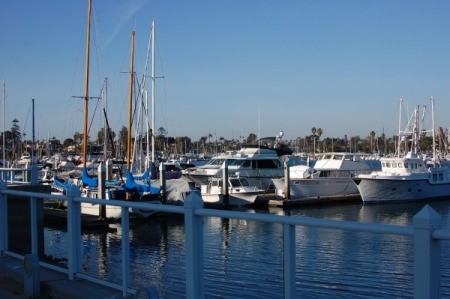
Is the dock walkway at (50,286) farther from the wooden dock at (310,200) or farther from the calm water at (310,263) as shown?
the wooden dock at (310,200)

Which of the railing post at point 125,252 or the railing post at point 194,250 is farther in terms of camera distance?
the railing post at point 125,252

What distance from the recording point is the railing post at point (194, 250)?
5.43 m

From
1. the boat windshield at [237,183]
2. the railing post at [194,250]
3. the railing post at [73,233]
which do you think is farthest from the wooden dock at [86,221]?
the railing post at [194,250]

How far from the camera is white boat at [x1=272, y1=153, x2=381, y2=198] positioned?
41062mm

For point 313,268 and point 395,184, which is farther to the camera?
point 395,184

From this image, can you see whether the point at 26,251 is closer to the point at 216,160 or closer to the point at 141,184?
the point at 141,184

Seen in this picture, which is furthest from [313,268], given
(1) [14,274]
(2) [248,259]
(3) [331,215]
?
(3) [331,215]

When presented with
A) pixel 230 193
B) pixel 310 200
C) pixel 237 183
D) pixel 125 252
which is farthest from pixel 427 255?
pixel 310 200

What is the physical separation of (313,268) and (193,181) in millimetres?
38593

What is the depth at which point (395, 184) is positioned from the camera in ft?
136

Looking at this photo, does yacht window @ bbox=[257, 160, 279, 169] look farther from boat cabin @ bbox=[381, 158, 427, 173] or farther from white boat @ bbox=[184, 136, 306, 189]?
boat cabin @ bbox=[381, 158, 427, 173]

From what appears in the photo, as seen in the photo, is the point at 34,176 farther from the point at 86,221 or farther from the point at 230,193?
the point at 230,193

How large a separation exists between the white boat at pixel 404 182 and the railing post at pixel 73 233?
3564cm

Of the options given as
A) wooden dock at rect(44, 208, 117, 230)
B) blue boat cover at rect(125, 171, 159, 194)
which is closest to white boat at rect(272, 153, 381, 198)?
blue boat cover at rect(125, 171, 159, 194)
